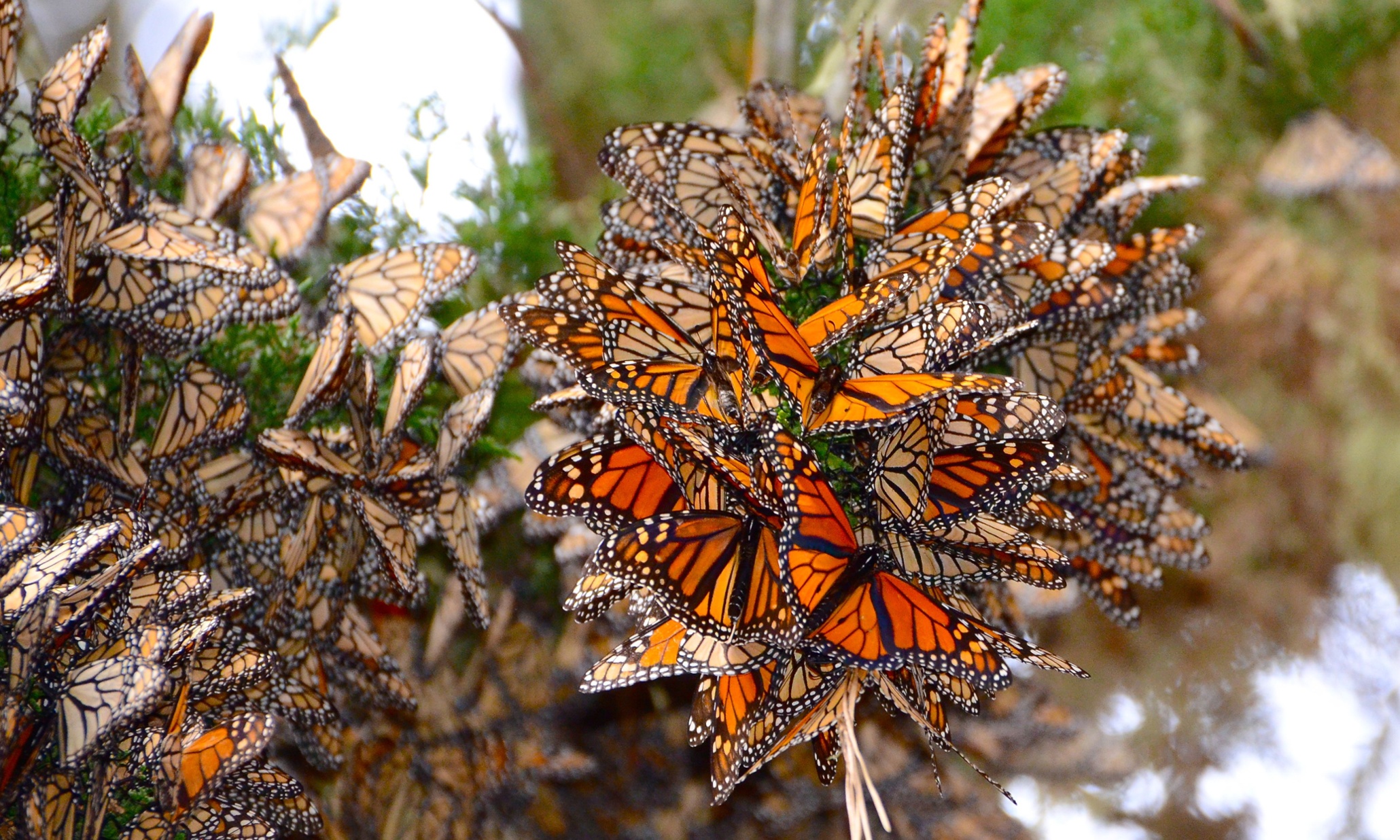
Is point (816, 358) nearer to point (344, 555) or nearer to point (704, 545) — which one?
point (704, 545)

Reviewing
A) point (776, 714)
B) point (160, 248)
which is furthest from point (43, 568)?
point (776, 714)

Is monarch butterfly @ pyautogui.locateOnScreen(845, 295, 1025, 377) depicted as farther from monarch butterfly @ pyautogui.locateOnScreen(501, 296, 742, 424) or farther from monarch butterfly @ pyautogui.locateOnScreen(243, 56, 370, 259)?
monarch butterfly @ pyautogui.locateOnScreen(243, 56, 370, 259)

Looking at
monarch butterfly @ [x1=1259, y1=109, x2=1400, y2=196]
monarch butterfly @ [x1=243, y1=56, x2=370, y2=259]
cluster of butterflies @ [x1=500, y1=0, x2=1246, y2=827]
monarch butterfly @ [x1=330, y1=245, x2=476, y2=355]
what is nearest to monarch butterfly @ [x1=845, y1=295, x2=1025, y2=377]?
cluster of butterflies @ [x1=500, y1=0, x2=1246, y2=827]

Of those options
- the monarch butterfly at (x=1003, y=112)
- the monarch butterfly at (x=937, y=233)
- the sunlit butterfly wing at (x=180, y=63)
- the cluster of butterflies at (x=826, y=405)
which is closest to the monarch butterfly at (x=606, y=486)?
the cluster of butterflies at (x=826, y=405)

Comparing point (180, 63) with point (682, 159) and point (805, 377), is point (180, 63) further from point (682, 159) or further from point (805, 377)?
point (805, 377)

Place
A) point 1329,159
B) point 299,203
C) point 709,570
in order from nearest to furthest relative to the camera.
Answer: point 709,570 → point 299,203 → point 1329,159

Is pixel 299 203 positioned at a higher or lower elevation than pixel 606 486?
higher
